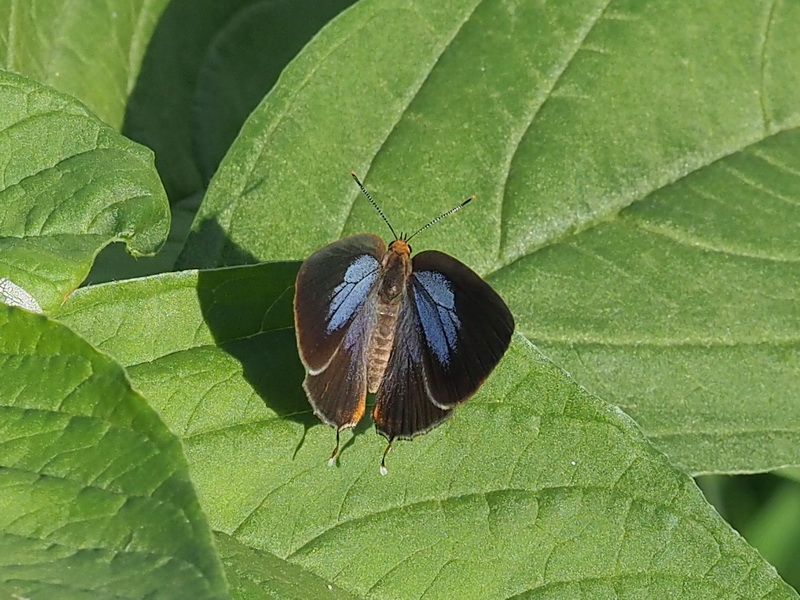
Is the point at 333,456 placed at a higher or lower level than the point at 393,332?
higher

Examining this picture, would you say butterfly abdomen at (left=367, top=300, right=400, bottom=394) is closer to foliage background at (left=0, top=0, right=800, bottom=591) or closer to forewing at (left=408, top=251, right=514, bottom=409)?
forewing at (left=408, top=251, right=514, bottom=409)

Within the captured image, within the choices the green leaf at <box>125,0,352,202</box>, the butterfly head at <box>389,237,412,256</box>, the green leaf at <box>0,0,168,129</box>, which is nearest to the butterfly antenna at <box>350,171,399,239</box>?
the butterfly head at <box>389,237,412,256</box>

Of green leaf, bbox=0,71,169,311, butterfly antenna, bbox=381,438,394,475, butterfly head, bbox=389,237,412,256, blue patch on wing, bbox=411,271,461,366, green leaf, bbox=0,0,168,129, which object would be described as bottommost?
blue patch on wing, bbox=411,271,461,366

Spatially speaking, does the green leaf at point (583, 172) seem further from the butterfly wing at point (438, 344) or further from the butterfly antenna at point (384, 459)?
the butterfly antenna at point (384, 459)

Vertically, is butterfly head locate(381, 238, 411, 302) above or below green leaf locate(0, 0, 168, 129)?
below

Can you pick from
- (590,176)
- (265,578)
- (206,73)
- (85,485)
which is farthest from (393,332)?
(206,73)

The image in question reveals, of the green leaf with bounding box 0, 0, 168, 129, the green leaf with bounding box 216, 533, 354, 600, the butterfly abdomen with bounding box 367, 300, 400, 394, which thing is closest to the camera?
the green leaf with bounding box 216, 533, 354, 600

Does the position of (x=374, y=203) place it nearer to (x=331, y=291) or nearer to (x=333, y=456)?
(x=331, y=291)

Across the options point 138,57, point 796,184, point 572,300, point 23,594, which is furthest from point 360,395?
point 138,57
